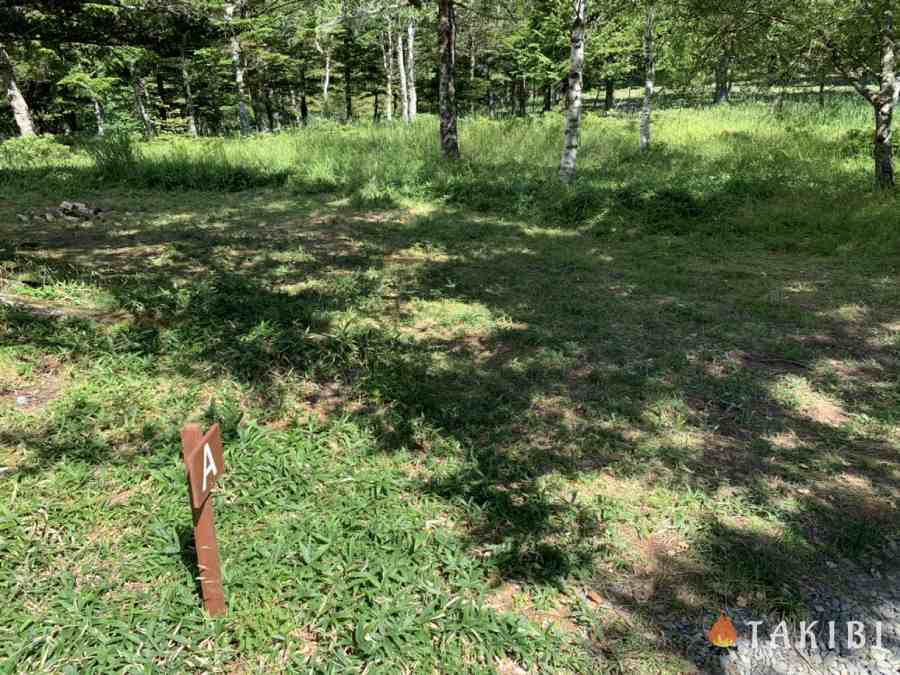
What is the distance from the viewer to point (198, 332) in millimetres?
4621

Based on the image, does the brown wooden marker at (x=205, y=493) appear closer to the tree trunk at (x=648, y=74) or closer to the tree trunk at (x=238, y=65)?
the tree trunk at (x=648, y=74)

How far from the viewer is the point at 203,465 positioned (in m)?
1.94

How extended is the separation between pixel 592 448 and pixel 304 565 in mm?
2048

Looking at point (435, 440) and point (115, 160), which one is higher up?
point (115, 160)

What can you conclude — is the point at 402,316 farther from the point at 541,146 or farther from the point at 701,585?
the point at 541,146

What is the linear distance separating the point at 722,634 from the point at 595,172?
37.2ft

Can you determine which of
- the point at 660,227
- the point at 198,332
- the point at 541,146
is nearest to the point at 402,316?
the point at 198,332

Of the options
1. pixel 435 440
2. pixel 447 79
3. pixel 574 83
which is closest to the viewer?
pixel 435 440

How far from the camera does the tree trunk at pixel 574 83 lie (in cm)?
990

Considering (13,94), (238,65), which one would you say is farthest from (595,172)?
(13,94)

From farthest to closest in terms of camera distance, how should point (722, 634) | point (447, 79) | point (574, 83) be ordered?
point (447, 79), point (574, 83), point (722, 634)

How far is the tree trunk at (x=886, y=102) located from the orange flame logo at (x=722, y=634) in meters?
10.1

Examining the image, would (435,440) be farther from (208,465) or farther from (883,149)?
(883,149)

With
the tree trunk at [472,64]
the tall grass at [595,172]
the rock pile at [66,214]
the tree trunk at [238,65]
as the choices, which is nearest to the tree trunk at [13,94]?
the tall grass at [595,172]
